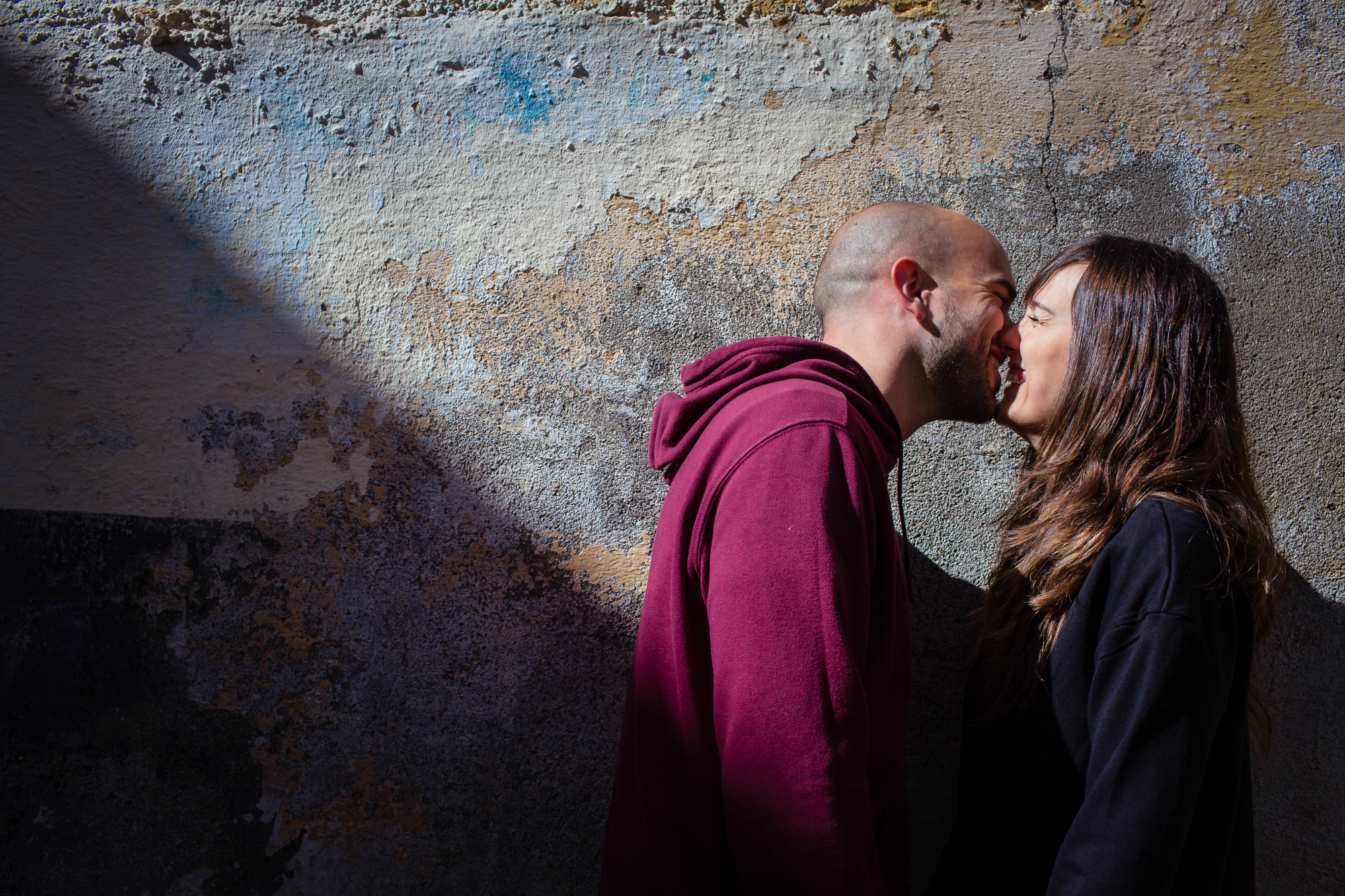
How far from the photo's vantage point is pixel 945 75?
1.94 metres

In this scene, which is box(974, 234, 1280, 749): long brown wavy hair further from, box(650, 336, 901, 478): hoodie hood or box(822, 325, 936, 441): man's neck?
box(650, 336, 901, 478): hoodie hood

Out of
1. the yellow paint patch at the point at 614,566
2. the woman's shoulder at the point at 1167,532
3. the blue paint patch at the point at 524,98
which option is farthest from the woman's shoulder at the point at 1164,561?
the blue paint patch at the point at 524,98

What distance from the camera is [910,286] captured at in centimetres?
153

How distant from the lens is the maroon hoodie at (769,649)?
0.99 metres

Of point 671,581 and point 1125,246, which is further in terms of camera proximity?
point 1125,246

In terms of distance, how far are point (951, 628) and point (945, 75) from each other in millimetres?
1536

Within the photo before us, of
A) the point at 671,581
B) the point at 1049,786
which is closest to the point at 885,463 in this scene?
the point at 671,581

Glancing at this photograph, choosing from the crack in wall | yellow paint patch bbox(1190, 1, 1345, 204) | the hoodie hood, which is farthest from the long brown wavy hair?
yellow paint patch bbox(1190, 1, 1345, 204)

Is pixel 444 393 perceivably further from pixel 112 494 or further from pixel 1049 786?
pixel 1049 786

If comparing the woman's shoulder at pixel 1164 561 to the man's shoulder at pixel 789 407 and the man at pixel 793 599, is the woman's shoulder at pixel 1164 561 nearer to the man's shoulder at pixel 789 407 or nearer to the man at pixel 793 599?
the man at pixel 793 599

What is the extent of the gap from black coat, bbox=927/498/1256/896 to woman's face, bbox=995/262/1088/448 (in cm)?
33

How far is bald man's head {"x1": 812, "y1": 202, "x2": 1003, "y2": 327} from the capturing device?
156 cm

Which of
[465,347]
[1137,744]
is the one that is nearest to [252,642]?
[465,347]

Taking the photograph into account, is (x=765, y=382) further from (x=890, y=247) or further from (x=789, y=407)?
(x=890, y=247)
